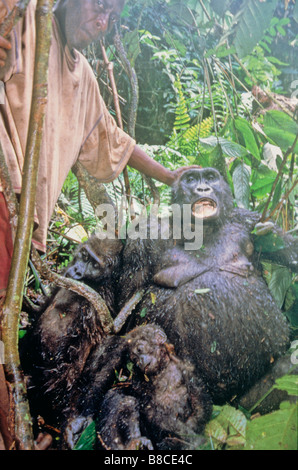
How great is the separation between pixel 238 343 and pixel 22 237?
1108 mm

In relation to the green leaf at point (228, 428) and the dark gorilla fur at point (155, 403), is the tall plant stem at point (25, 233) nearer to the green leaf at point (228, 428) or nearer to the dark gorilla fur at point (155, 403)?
the dark gorilla fur at point (155, 403)

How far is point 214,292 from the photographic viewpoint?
1.79 m

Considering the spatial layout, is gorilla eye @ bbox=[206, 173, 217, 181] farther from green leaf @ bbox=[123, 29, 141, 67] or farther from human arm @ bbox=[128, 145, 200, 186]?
green leaf @ bbox=[123, 29, 141, 67]

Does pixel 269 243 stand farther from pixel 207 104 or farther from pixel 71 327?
pixel 71 327

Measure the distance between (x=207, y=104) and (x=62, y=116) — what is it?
2.76 ft

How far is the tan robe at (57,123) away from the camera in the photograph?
1.45 meters

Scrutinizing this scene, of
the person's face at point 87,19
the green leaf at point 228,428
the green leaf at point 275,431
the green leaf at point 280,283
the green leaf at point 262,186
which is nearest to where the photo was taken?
the green leaf at point 275,431

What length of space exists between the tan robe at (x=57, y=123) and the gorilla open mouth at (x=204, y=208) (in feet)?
1.44

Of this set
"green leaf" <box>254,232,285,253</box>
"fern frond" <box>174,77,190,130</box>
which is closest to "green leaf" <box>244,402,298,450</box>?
"green leaf" <box>254,232,285,253</box>

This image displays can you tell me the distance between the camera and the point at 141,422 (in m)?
1.49

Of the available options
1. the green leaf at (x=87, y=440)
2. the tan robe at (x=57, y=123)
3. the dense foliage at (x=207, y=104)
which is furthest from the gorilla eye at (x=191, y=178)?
the green leaf at (x=87, y=440)
